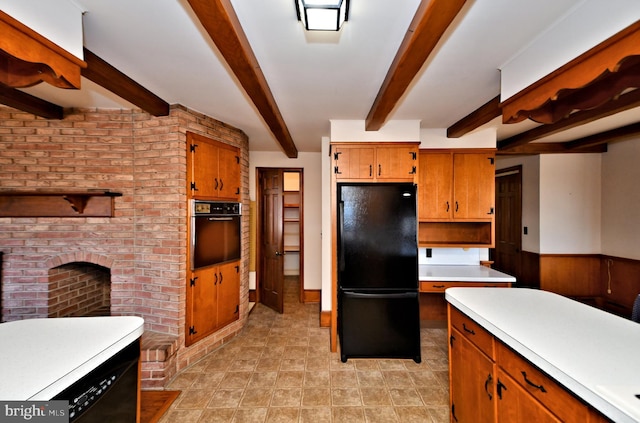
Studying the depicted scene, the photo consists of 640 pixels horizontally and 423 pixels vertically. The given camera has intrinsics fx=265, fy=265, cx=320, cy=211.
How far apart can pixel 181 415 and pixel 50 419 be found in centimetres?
140

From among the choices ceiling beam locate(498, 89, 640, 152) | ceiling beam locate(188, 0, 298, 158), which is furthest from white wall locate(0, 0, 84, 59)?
ceiling beam locate(498, 89, 640, 152)

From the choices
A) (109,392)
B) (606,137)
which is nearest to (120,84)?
(109,392)

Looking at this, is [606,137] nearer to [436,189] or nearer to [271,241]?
[436,189]

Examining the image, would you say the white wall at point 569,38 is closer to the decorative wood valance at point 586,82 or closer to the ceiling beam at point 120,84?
the decorative wood valance at point 586,82

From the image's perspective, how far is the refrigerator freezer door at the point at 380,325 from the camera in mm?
2629

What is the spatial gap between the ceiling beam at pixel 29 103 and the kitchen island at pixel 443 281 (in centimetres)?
392

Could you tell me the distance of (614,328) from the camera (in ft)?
4.06

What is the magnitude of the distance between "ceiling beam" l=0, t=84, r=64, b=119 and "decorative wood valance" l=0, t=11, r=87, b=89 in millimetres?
1104

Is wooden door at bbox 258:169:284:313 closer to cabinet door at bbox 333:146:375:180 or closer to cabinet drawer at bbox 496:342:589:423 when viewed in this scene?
cabinet door at bbox 333:146:375:180

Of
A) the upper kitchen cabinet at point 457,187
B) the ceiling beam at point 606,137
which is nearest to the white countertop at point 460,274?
the upper kitchen cabinet at point 457,187

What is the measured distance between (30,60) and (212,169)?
1.71 metres

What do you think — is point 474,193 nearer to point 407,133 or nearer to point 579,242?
point 407,133

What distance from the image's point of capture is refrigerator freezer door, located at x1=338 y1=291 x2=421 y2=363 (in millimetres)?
2629

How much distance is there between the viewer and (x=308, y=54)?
169 centimetres
